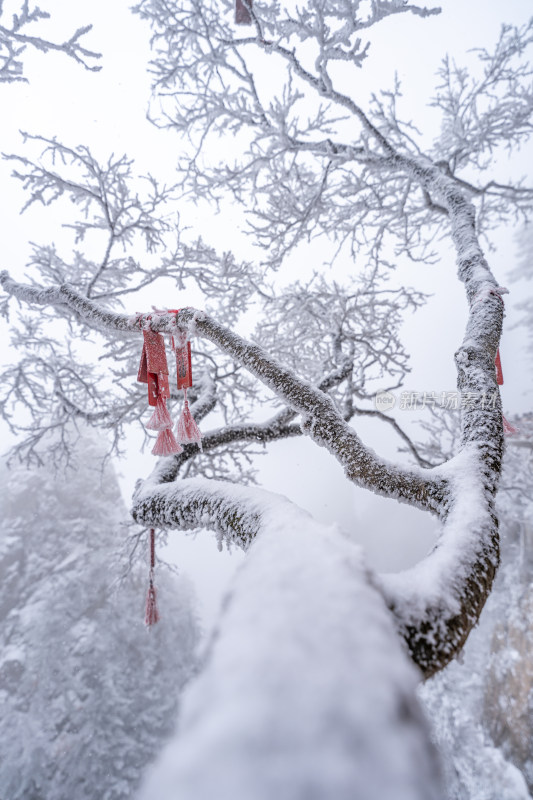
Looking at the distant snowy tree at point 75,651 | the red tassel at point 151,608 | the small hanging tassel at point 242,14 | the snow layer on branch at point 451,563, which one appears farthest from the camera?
the distant snowy tree at point 75,651

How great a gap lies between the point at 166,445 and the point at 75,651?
37.8ft

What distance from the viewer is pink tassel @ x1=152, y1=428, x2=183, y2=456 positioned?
220 centimetres

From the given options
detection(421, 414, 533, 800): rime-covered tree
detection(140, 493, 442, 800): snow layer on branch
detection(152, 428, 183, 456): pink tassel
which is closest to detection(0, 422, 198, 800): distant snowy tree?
detection(152, 428, 183, 456): pink tassel

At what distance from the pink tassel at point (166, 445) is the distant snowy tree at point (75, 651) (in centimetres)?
509

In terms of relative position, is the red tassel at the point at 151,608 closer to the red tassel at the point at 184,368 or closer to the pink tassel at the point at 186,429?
the pink tassel at the point at 186,429

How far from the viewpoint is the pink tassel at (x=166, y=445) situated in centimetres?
220

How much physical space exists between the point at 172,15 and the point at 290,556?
5.16 metres

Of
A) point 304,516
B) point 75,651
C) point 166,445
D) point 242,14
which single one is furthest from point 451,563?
point 75,651

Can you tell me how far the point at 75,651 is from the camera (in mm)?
9750

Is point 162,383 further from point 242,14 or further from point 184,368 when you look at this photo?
point 242,14

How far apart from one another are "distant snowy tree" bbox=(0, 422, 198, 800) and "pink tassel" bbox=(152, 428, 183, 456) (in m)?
5.09

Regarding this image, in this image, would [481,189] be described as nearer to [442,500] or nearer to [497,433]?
[497,433]

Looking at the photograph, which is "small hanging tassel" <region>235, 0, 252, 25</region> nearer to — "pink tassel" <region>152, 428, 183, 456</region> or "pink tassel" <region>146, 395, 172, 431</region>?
"pink tassel" <region>146, 395, 172, 431</region>

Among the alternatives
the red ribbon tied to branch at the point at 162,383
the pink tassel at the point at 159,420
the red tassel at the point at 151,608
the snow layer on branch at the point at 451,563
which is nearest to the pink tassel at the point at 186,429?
the red ribbon tied to branch at the point at 162,383
